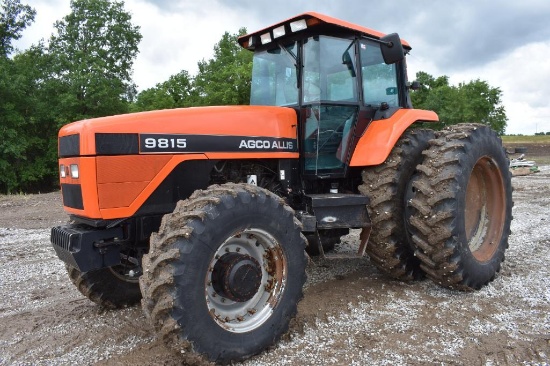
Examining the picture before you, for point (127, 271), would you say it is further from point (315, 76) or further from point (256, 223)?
point (315, 76)

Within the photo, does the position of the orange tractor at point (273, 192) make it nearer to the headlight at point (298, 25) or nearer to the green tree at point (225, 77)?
the headlight at point (298, 25)

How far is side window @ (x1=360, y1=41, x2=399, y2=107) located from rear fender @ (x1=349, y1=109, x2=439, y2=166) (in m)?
0.28

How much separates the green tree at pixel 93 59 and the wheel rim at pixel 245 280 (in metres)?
23.9

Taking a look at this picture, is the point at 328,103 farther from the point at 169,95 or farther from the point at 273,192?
the point at 169,95

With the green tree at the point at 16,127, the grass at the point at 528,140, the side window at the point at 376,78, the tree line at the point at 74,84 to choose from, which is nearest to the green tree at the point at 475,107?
the grass at the point at 528,140

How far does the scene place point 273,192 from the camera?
423 centimetres

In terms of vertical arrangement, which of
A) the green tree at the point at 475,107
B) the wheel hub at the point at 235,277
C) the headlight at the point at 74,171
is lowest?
the wheel hub at the point at 235,277

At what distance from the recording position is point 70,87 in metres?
25.6

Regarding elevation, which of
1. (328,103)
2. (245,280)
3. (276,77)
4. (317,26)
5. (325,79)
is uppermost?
(317,26)

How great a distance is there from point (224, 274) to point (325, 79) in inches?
83.6

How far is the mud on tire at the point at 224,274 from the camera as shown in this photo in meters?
2.76

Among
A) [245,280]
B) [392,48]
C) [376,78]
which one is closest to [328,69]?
[392,48]

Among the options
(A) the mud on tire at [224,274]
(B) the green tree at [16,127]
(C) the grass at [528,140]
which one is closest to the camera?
(A) the mud on tire at [224,274]

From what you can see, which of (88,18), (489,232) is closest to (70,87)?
(88,18)
